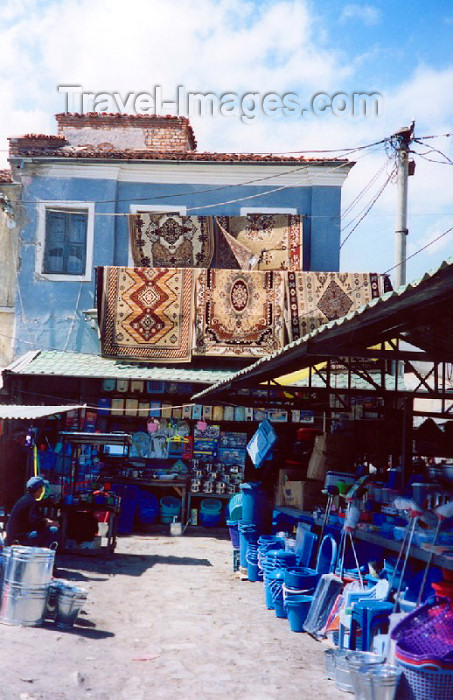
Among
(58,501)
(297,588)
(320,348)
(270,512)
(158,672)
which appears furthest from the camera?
(58,501)

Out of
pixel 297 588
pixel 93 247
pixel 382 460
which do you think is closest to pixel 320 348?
pixel 297 588

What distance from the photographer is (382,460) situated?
10359 mm

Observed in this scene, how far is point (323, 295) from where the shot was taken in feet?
53.7

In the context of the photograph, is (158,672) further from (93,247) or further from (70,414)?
(93,247)

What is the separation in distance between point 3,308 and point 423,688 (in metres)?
15.0

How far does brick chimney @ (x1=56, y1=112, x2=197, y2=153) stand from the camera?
19.7 m

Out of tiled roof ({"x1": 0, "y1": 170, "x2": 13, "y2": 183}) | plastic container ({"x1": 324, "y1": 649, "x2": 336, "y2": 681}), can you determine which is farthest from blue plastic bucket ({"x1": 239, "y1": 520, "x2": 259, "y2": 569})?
tiled roof ({"x1": 0, "y1": 170, "x2": 13, "y2": 183})

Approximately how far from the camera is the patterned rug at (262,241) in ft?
56.5

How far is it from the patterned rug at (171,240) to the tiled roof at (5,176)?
343cm

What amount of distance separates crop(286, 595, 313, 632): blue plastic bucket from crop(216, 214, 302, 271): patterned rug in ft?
33.8

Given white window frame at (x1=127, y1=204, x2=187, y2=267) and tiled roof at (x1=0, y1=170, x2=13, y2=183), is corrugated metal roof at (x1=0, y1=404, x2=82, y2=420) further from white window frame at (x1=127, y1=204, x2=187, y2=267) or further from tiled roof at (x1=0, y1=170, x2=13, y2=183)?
tiled roof at (x1=0, y1=170, x2=13, y2=183)

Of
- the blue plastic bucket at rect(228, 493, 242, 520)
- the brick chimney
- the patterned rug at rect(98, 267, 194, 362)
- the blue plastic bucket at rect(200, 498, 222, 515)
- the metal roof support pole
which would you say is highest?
the brick chimney

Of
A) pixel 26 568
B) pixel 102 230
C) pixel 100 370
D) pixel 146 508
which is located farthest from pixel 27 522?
pixel 102 230

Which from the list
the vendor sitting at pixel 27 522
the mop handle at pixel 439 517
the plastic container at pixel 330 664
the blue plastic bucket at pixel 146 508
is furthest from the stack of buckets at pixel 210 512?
the mop handle at pixel 439 517
